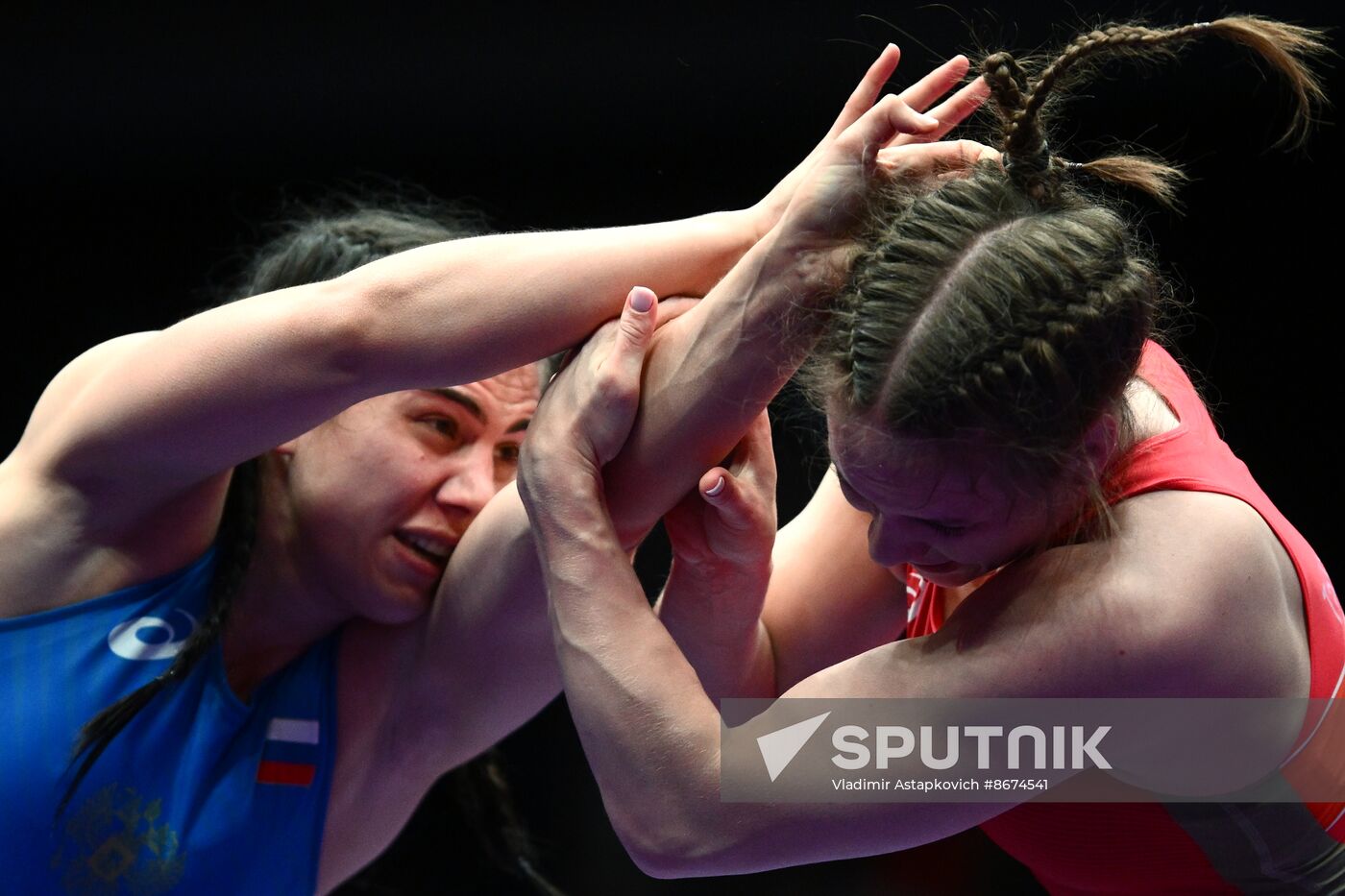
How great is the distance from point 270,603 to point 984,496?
2.52 feet

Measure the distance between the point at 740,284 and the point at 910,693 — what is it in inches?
12.8

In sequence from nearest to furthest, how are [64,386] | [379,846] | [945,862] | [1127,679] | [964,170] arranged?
[1127,679] → [964,170] → [64,386] → [379,846] → [945,862]

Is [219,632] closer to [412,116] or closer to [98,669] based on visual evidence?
[98,669]

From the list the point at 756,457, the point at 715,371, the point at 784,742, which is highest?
the point at 715,371

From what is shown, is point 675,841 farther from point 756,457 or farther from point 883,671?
point 756,457

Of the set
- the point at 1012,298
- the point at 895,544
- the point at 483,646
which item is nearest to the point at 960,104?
the point at 1012,298

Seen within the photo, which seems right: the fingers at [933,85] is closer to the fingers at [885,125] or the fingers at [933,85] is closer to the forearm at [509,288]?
the fingers at [885,125]

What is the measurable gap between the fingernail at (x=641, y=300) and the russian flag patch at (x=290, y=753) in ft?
1.87

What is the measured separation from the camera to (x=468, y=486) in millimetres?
1388

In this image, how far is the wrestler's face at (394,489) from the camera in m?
1.36

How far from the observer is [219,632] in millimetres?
1394

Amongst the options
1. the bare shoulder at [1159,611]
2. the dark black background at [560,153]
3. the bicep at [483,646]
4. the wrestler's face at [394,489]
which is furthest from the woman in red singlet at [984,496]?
the dark black background at [560,153]

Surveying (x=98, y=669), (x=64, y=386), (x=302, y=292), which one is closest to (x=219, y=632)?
(x=98, y=669)

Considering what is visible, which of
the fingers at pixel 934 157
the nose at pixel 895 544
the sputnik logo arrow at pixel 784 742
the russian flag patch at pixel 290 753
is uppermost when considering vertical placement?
the fingers at pixel 934 157
